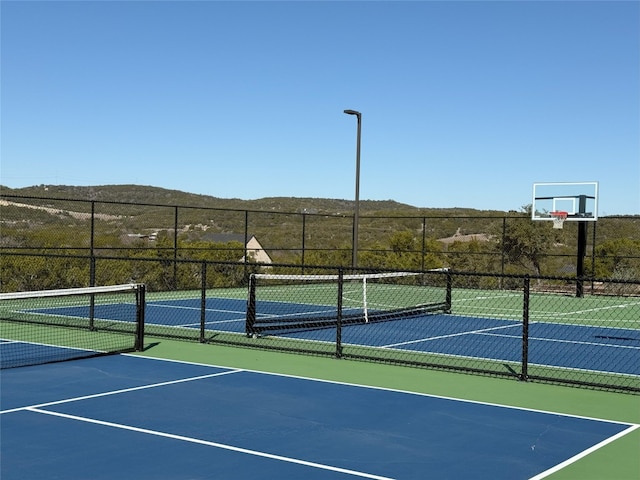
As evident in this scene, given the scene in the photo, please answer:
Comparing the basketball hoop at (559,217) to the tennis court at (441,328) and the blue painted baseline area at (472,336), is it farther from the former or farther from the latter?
the blue painted baseline area at (472,336)

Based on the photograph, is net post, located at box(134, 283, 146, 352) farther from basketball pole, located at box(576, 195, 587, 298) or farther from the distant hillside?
the distant hillside

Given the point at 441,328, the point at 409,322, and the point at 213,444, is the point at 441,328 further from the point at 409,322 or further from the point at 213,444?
the point at 213,444

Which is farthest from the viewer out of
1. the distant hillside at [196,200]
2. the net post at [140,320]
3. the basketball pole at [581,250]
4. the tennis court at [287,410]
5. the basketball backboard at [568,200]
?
the distant hillside at [196,200]

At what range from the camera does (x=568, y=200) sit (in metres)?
28.0

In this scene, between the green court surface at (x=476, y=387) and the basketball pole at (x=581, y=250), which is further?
the basketball pole at (x=581, y=250)

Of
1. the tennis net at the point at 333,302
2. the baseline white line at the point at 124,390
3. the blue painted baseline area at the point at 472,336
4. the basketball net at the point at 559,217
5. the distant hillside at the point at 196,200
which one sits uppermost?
the distant hillside at the point at 196,200

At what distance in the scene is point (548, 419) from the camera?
917 centimetres

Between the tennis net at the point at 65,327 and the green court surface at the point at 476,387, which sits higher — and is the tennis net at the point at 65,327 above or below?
above

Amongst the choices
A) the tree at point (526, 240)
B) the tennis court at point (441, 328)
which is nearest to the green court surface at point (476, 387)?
the tennis court at point (441, 328)

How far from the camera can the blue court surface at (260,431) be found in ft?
23.1

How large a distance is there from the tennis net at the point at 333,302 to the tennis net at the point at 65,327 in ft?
7.52

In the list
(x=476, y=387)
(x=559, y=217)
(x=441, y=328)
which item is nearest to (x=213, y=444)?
(x=476, y=387)

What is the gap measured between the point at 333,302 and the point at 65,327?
32.3 feet

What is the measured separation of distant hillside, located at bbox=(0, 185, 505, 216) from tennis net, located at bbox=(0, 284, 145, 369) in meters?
61.2
